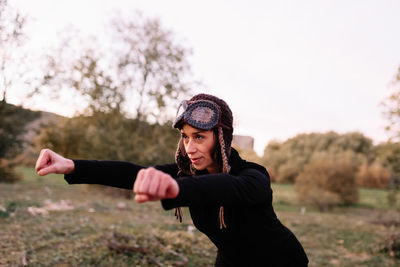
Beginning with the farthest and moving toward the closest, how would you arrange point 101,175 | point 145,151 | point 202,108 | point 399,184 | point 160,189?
point 145,151 → point 399,184 → point 101,175 → point 202,108 → point 160,189

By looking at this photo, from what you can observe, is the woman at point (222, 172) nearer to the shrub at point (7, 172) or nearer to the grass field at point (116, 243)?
the grass field at point (116, 243)

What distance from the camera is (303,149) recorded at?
42.5m

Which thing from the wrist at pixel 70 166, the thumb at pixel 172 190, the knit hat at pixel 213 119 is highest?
the knit hat at pixel 213 119

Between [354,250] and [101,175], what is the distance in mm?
9243

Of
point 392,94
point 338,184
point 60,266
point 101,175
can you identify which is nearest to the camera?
point 101,175

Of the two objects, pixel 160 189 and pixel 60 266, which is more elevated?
pixel 160 189

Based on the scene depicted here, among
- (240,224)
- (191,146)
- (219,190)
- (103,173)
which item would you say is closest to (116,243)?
(103,173)

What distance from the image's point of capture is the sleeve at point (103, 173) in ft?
7.18

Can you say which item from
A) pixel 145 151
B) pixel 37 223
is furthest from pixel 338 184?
pixel 37 223

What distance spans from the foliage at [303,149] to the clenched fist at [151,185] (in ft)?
122

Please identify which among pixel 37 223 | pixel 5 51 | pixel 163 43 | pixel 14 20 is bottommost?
pixel 37 223

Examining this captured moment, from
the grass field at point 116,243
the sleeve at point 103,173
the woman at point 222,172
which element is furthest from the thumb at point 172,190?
→ the grass field at point 116,243

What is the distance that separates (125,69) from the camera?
2123 centimetres

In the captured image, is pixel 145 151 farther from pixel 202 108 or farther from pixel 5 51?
pixel 202 108
